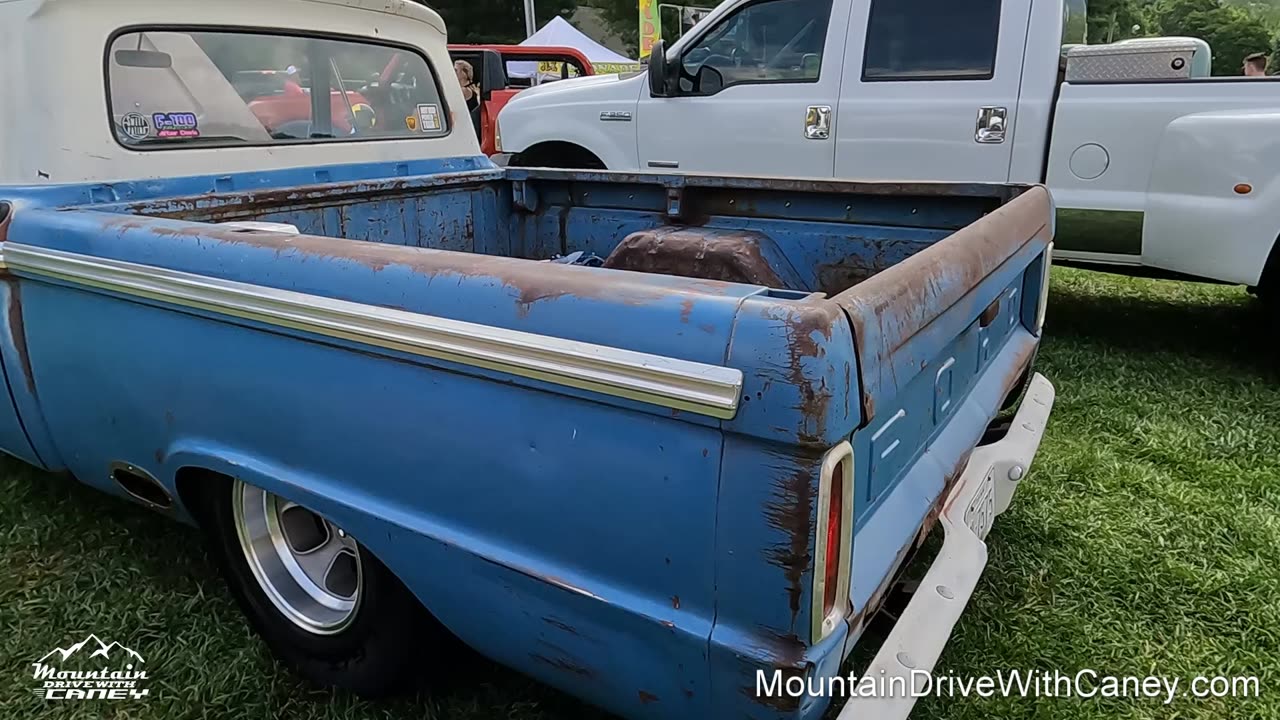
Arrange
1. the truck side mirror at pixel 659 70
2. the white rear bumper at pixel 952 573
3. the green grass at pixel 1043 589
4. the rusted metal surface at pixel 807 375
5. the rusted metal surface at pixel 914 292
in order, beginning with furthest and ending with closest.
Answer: the truck side mirror at pixel 659 70 → the green grass at pixel 1043 589 → the white rear bumper at pixel 952 573 → the rusted metal surface at pixel 914 292 → the rusted metal surface at pixel 807 375

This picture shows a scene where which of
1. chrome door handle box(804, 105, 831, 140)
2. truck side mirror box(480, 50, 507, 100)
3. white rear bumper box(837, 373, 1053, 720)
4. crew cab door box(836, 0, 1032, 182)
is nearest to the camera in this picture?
white rear bumper box(837, 373, 1053, 720)

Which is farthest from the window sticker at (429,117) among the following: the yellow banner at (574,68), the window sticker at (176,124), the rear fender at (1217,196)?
the yellow banner at (574,68)

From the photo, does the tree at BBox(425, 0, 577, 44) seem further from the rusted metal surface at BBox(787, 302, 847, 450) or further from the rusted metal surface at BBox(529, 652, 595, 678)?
the rusted metal surface at BBox(787, 302, 847, 450)

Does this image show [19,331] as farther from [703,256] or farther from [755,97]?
[755,97]

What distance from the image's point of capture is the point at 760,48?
5184mm

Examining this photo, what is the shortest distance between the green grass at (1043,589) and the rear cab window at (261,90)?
4.29ft

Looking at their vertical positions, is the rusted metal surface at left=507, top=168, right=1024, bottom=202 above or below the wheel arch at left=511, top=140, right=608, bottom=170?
above

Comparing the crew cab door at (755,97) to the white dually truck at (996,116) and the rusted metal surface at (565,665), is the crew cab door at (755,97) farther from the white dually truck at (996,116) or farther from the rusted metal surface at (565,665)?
the rusted metal surface at (565,665)

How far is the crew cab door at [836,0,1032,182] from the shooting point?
14.8 ft

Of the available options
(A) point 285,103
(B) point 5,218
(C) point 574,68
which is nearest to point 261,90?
(A) point 285,103

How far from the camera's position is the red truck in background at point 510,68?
30.9ft

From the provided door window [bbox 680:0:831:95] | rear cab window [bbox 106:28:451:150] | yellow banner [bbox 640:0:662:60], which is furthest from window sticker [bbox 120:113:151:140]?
yellow banner [bbox 640:0:662:60]

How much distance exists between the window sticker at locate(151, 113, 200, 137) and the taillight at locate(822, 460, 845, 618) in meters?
2.37

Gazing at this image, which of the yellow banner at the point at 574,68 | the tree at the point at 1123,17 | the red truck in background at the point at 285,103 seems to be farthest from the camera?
the yellow banner at the point at 574,68
